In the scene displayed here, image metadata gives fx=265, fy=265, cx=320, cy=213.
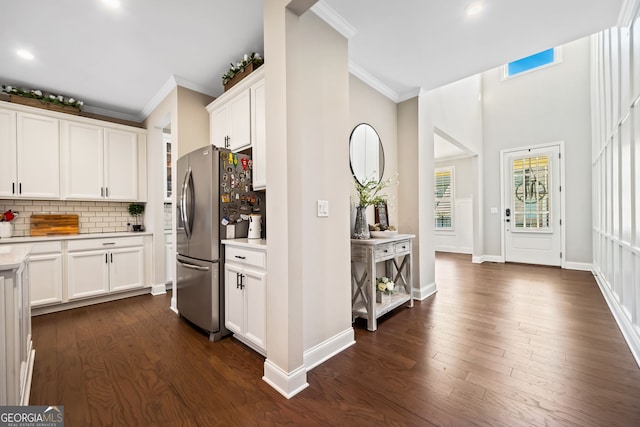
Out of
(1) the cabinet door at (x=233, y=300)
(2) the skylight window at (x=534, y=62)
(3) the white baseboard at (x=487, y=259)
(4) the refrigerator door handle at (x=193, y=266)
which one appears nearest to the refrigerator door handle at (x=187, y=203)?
(4) the refrigerator door handle at (x=193, y=266)

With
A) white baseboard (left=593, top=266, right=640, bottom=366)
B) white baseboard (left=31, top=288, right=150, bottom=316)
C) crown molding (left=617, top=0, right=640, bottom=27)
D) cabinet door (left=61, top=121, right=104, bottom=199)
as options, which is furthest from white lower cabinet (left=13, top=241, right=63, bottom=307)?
crown molding (left=617, top=0, right=640, bottom=27)

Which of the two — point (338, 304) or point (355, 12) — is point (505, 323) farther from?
point (355, 12)

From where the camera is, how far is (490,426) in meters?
1.36

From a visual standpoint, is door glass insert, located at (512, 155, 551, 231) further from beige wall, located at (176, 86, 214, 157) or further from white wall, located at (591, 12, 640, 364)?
beige wall, located at (176, 86, 214, 157)

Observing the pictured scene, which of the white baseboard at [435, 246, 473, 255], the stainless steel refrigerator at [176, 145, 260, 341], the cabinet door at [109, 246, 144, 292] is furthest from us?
the white baseboard at [435, 246, 473, 255]

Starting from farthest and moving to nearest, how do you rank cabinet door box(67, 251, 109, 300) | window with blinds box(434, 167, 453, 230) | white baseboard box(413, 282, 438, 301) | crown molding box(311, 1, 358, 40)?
window with blinds box(434, 167, 453, 230) < white baseboard box(413, 282, 438, 301) < cabinet door box(67, 251, 109, 300) < crown molding box(311, 1, 358, 40)

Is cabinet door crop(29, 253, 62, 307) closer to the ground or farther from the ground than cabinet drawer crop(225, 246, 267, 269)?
closer to the ground

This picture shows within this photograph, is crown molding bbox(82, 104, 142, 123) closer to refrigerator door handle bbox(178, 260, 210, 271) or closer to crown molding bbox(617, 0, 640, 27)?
refrigerator door handle bbox(178, 260, 210, 271)

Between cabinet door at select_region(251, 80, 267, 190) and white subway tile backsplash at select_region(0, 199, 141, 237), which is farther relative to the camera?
white subway tile backsplash at select_region(0, 199, 141, 237)

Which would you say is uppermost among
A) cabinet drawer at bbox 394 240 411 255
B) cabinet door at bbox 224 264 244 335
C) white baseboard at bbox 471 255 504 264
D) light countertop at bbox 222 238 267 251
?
light countertop at bbox 222 238 267 251

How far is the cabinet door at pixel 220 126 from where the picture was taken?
115 inches

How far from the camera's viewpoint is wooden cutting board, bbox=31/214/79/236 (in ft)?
11.0

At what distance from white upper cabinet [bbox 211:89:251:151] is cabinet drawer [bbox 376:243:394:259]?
1651 mm

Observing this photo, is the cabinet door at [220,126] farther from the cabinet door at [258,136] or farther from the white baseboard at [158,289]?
the white baseboard at [158,289]
